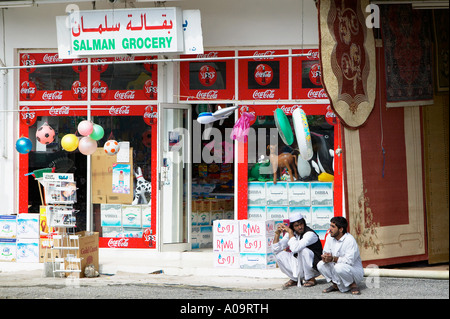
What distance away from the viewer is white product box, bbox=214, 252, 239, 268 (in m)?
11.8

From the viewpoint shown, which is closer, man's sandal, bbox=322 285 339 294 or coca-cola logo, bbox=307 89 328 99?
man's sandal, bbox=322 285 339 294

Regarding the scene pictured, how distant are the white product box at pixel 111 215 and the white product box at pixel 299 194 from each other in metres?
3.18

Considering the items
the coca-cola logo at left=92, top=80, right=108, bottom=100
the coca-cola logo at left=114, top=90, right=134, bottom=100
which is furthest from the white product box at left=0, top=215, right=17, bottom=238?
the coca-cola logo at left=114, top=90, right=134, bottom=100

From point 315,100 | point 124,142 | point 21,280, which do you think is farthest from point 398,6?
point 21,280

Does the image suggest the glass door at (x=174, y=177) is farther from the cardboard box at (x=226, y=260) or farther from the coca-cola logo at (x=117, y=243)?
the cardboard box at (x=226, y=260)

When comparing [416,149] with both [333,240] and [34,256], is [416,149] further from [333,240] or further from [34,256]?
[34,256]

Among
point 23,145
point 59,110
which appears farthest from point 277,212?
point 23,145

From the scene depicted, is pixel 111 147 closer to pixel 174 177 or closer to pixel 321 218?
pixel 174 177

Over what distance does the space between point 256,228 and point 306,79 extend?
3074 millimetres

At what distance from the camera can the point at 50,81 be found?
13.8 m

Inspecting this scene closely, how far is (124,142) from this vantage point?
13.7 metres

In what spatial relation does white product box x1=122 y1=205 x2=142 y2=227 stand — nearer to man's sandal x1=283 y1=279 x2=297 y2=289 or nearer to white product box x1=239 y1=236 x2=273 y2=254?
white product box x1=239 y1=236 x2=273 y2=254

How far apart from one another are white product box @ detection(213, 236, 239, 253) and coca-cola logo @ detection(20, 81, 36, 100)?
465 cm
